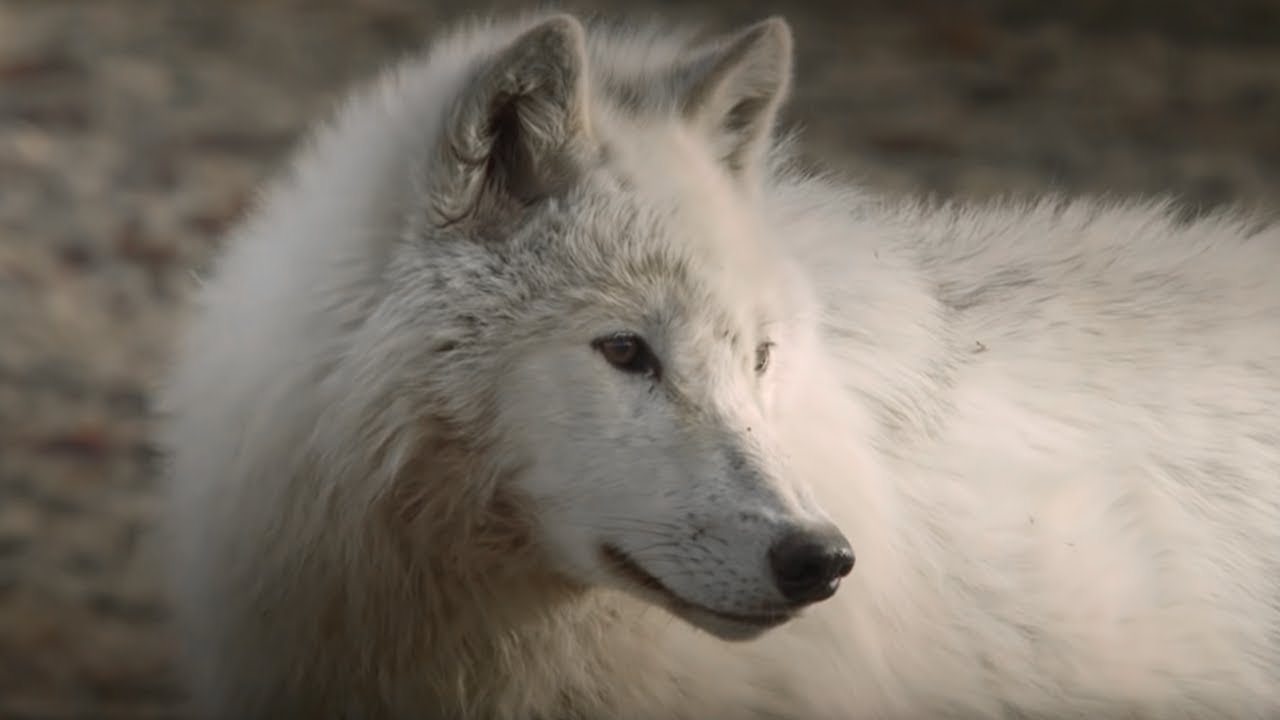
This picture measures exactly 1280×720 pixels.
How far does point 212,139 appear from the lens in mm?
6707

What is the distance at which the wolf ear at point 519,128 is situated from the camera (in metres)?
2.91

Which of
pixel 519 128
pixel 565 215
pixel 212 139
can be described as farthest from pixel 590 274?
pixel 212 139

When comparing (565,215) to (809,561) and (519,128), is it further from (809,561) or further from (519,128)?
(809,561)

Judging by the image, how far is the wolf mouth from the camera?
2.79 meters

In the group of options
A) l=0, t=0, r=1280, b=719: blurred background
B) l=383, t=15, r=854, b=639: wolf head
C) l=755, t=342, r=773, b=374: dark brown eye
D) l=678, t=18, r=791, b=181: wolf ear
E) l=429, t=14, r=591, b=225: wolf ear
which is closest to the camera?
l=383, t=15, r=854, b=639: wolf head

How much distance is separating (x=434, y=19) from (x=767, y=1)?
1349 mm

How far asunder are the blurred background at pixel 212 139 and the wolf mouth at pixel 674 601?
1.63 meters

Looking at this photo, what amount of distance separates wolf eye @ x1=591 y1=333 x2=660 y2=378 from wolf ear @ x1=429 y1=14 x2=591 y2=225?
0.88 feet

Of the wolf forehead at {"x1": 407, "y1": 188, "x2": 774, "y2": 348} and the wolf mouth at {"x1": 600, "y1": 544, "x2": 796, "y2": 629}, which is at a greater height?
the wolf forehead at {"x1": 407, "y1": 188, "x2": 774, "y2": 348}

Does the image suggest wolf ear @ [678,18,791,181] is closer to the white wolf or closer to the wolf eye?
the white wolf

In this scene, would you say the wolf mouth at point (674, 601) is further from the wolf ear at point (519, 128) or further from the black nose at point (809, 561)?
the wolf ear at point (519, 128)

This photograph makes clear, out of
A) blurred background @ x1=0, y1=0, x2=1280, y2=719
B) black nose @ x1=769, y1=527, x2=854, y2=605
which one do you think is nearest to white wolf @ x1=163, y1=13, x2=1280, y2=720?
black nose @ x1=769, y1=527, x2=854, y2=605

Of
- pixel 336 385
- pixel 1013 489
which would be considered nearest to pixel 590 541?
pixel 336 385

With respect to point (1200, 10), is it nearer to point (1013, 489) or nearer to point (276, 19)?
point (276, 19)
